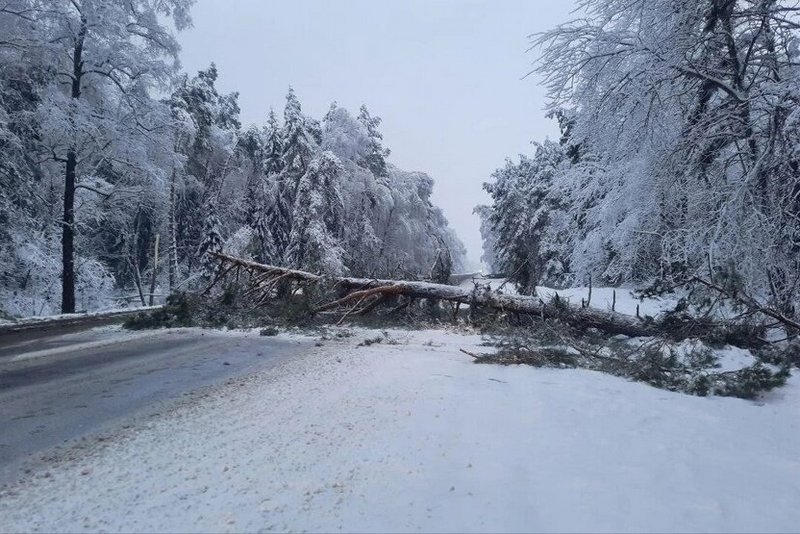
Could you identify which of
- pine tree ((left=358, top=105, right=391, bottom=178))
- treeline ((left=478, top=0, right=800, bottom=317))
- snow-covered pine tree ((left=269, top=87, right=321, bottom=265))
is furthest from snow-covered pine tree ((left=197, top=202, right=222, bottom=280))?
treeline ((left=478, top=0, right=800, bottom=317))

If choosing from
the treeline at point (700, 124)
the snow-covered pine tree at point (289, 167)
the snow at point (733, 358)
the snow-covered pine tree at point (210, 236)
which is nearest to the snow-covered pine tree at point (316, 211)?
the snow-covered pine tree at point (289, 167)

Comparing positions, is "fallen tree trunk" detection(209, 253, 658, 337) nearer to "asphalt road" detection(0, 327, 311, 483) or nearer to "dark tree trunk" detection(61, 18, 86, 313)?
"asphalt road" detection(0, 327, 311, 483)

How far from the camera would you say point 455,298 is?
970cm

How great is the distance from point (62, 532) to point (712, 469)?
333cm

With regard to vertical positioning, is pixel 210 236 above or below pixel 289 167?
below

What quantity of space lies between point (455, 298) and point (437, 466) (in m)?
7.06

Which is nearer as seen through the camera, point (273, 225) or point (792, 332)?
point (792, 332)

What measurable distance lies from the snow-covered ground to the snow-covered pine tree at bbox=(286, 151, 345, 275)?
16.5 meters

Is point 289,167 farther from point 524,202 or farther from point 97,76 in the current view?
point 524,202

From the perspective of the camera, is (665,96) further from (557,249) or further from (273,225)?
(273,225)

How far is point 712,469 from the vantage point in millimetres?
2721

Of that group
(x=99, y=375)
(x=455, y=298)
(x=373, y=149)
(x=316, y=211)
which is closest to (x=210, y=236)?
(x=316, y=211)

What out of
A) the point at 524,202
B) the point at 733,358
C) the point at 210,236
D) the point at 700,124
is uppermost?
the point at 524,202

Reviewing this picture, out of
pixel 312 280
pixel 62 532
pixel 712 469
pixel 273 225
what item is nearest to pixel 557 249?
pixel 273 225
